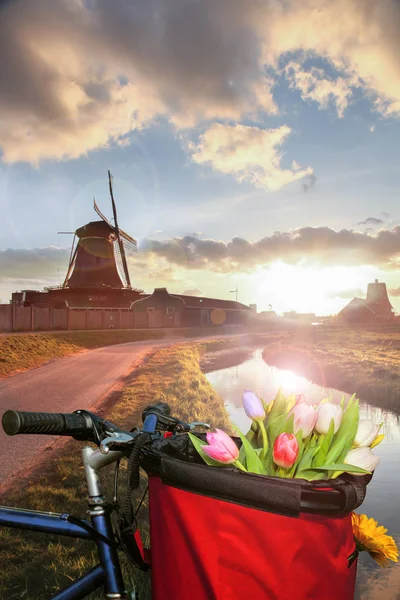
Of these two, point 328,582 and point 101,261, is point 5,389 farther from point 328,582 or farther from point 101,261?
point 101,261

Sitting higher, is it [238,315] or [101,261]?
[101,261]

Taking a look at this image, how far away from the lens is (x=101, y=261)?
140 feet

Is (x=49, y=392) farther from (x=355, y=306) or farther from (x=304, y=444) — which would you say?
(x=355, y=306)

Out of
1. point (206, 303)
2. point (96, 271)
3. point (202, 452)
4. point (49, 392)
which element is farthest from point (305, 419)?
point (206, 303)

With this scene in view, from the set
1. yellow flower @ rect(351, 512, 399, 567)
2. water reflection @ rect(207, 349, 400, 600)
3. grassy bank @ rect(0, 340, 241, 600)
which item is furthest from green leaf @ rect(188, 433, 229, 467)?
grassy bank @ rect(0, 340, 241, 600)

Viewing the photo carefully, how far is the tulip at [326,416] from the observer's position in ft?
4.09

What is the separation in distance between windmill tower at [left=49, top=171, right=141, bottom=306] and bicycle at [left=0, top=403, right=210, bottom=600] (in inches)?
1562

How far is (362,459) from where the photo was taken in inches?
47.4

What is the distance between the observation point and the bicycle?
1.42 meters

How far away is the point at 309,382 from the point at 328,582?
23079 mm

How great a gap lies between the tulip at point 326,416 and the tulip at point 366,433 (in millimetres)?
86

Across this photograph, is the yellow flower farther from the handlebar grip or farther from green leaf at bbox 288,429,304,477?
the handlebar grip

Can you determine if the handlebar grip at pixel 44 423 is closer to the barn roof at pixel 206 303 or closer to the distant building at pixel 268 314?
the barn roof at pixel 206 303

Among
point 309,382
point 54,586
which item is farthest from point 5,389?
point 309,382
